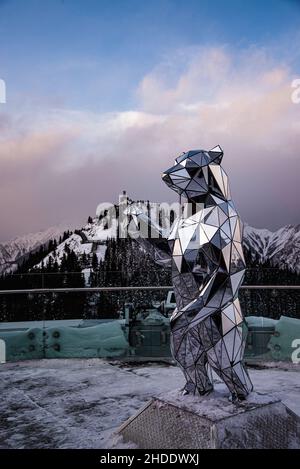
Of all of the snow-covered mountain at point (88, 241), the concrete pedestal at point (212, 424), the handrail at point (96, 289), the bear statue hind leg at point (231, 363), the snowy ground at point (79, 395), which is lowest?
the snowy ground at point (79, 395)

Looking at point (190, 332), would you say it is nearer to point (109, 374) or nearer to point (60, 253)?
point (109, 374)

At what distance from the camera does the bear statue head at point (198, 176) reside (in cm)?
461

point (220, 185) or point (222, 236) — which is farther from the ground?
point (220, 185)

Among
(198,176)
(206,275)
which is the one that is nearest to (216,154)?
(198,176)

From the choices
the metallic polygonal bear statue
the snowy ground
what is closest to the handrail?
the snowy ground

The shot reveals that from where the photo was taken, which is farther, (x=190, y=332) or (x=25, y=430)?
(x=25, y=430)

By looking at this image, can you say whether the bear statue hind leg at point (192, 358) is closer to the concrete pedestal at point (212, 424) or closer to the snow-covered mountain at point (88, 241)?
the concrete pedestal at point (212, 424)

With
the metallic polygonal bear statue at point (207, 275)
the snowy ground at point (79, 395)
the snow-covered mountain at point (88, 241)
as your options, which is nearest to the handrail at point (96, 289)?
the snow-covered mountain at point (88, 241)

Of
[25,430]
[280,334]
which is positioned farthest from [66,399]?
[280,334]

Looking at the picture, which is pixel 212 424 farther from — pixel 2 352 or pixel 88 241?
pixel 88 241

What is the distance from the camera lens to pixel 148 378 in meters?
7.52

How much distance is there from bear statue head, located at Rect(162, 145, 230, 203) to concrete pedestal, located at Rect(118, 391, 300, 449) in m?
1.92

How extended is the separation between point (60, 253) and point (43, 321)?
1.53m
